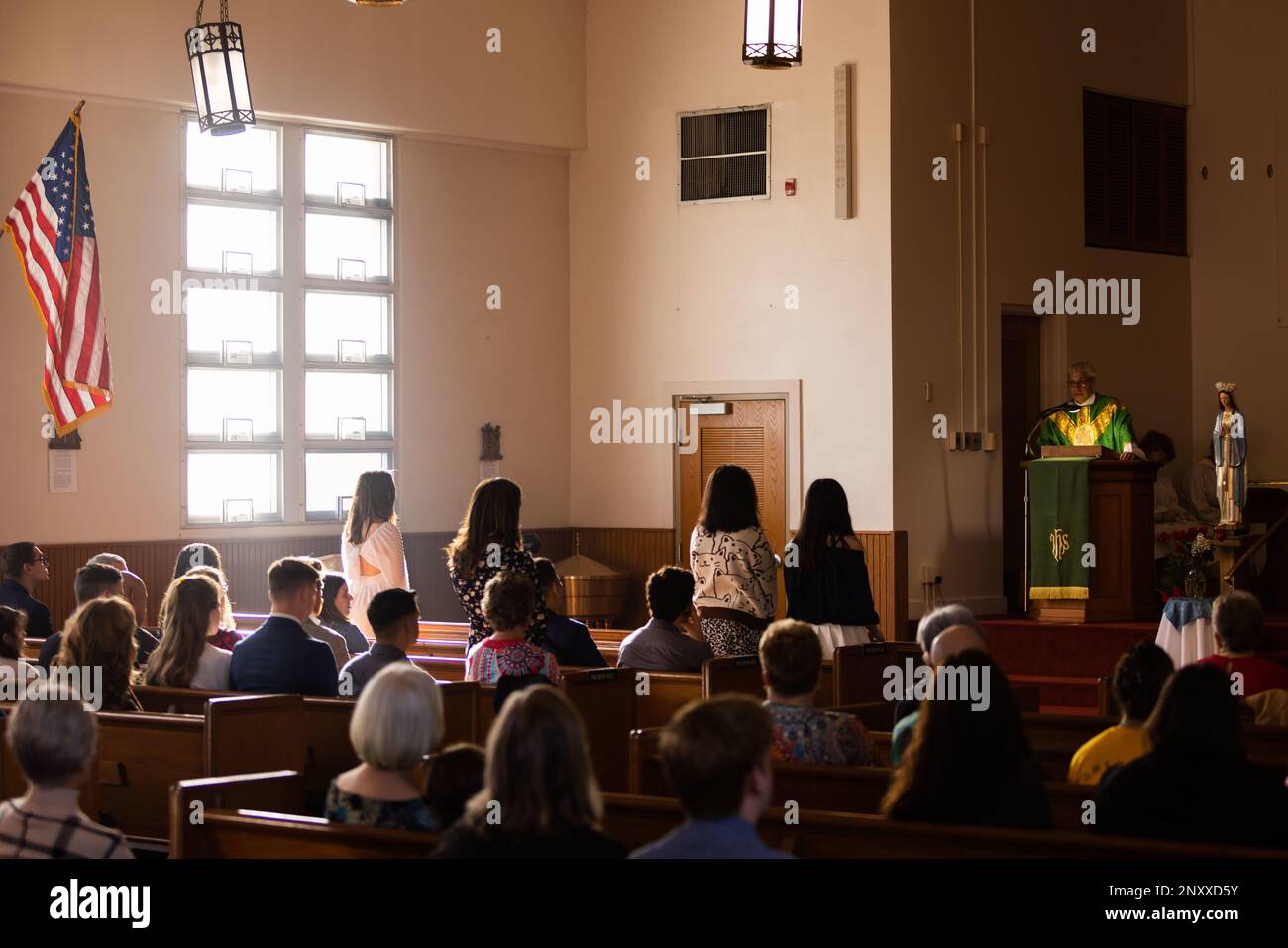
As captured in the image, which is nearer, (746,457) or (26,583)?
(26,583)

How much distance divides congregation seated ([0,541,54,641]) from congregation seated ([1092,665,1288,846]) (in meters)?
5.69

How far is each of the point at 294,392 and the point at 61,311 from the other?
7.08 feet

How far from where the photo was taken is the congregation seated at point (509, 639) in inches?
204

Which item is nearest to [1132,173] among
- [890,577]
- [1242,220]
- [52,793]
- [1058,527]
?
[1242,220]

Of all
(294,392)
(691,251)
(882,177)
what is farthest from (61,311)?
(882,177)

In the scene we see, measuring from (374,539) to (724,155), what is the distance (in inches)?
197

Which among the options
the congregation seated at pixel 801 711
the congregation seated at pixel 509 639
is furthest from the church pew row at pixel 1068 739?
the congregation seated at pixel 509 639

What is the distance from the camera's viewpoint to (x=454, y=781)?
3.31 meters

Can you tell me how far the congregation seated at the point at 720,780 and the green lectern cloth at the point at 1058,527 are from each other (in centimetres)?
772

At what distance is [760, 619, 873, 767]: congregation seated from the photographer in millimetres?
4152

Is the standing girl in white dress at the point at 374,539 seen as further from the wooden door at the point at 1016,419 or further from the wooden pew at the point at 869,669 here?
the wooden door at the point at 1016,419

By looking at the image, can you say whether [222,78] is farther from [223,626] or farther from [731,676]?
[731,676]

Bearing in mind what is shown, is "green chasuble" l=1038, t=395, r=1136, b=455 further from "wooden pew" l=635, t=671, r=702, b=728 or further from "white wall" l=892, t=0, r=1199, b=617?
"wooden pew" l=635, t=671, r=702, b=728
